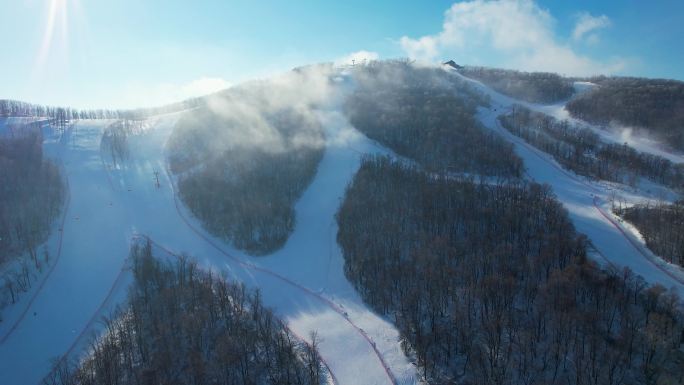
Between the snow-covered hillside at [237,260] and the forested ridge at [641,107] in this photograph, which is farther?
the forested ridge at [641,107]

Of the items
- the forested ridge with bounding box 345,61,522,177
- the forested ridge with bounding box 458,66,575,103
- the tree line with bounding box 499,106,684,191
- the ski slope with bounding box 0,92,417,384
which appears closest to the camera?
the ski slope with bounding box 0,92,417,384

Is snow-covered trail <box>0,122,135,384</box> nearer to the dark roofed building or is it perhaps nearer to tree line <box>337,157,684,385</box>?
tree line <box>337,157,684,385</box>

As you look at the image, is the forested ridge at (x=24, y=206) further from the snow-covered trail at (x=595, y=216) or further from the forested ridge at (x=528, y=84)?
the forested ridge at (x=528, y=84)

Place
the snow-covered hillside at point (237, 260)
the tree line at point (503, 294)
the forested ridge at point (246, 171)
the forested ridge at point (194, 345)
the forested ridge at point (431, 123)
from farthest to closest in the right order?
the forested ridge at point (431, 123), the forested ridge at point (246, 171), the snow-covered hillside at point (237, 260), the forested ridge at point (194, 345), the tree line at point (503, 294)

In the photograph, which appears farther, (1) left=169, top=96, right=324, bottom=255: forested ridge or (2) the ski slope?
(1) left=169, top=96, right=324, bottom=255: forested ridge

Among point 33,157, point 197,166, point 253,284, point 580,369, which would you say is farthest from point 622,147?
point 33,157

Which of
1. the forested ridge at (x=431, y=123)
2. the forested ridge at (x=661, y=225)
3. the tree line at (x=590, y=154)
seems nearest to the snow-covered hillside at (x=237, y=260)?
the forested ridge at (x=661, y=225)

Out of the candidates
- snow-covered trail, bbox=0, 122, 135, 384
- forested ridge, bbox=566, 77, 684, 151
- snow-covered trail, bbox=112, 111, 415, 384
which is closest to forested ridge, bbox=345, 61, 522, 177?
snow-covered trail, bbox=112, 111, 415, 384
